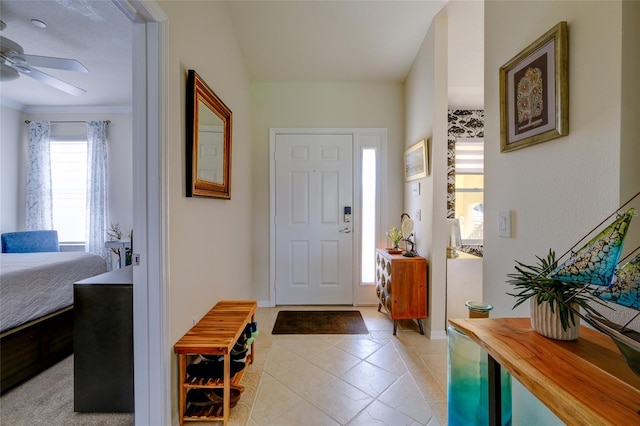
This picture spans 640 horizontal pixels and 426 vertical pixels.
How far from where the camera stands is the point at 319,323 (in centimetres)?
292

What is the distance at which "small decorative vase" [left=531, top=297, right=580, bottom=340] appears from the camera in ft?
2.74

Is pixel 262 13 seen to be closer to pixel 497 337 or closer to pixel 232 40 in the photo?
pixel 232 40

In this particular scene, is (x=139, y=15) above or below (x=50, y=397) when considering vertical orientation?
above

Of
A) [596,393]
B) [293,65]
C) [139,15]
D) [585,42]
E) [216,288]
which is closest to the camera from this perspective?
[596,393]

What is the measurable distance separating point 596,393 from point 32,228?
5639 millimetres

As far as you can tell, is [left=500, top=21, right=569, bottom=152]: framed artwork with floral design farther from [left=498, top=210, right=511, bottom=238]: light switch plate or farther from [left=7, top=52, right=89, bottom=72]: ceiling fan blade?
[left=7, top=52, right=89, bottom=72]: ceiling fan blade

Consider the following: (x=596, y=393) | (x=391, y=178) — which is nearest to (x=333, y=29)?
(x=391, y=178)

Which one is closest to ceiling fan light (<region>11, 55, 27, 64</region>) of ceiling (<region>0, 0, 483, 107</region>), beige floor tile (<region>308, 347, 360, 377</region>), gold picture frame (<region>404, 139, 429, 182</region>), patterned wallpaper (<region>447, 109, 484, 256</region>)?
ceiling (<region>0, 0, 483, 107</region>)

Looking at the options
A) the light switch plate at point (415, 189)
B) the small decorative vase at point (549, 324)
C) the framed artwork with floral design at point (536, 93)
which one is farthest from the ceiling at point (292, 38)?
the small decorative vase at point (549, 324)

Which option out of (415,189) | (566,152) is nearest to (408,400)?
(566,152)

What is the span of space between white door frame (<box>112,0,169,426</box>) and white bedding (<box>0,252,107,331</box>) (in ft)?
4.13

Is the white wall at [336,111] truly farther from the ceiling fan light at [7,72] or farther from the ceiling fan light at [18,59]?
the ceiling fan light at [7,72]

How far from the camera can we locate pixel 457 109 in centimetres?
Result: 392

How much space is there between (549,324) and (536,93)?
3.03ft
